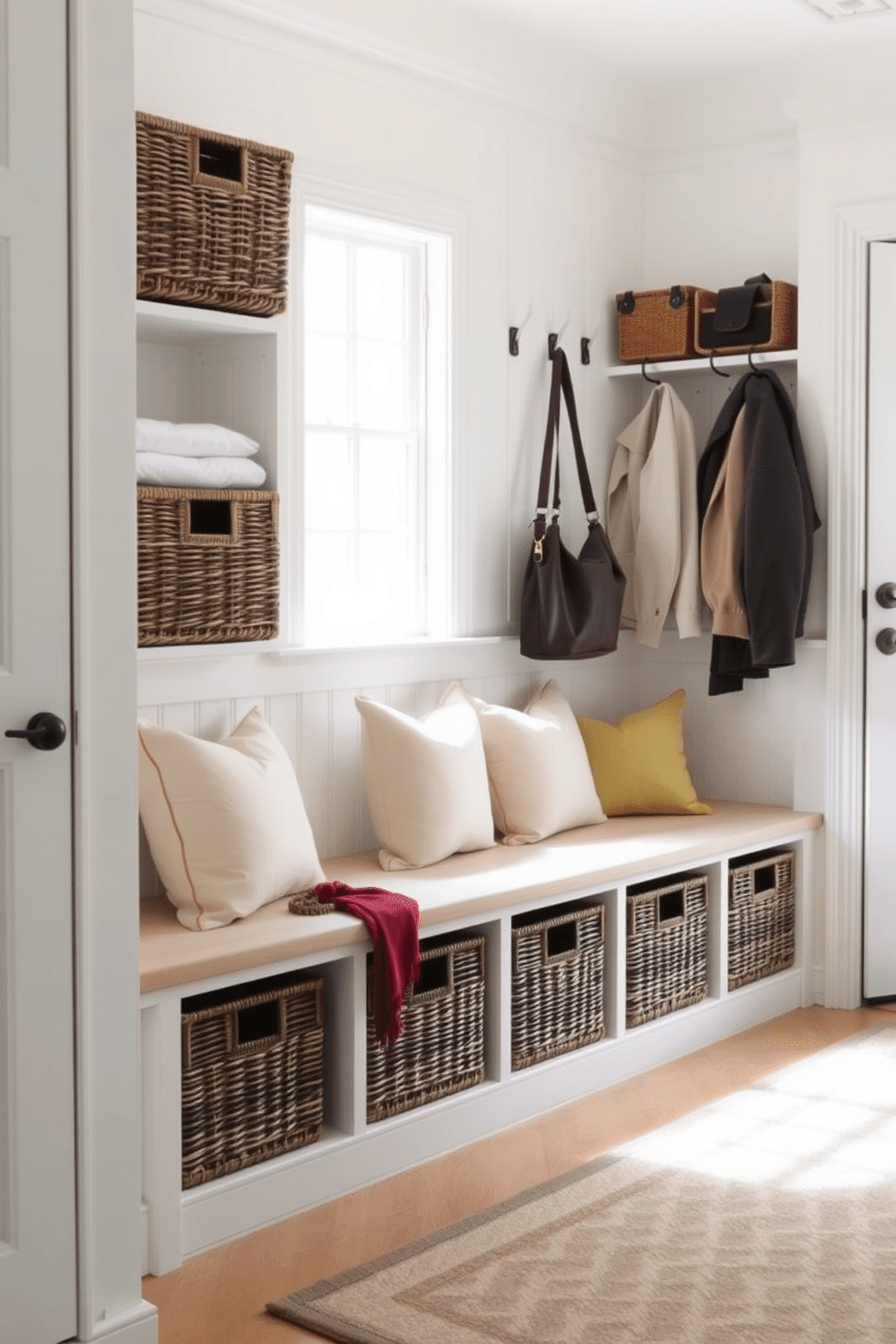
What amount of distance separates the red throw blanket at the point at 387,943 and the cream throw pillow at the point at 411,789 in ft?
1.46

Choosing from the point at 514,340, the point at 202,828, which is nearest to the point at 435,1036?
the point at 202,828

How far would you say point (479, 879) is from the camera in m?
3.55

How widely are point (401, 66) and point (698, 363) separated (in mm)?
1230

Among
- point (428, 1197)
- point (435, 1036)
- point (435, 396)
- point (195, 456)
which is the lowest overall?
point (428, 1197)

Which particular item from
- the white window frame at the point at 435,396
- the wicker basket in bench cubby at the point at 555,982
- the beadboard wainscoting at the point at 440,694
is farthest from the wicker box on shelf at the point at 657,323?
the wicker basket in bench cubby at the point at 555,982

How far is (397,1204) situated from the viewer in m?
3.09

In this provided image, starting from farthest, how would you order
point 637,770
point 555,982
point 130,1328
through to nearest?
point 637,770 → point 555,982 → point 130,1328

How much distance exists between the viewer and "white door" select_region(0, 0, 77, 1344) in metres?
2.28

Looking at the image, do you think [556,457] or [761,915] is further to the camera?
[556,457]

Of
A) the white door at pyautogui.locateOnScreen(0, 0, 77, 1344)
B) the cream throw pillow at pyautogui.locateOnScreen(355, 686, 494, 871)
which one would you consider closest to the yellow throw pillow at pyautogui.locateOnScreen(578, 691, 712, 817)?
the cream throw pillow at pyautogui.locateOnScreen(355, 686, 494, 871)

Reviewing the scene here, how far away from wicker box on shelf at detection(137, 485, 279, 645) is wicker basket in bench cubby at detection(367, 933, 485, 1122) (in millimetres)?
772

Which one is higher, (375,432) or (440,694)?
(375,432)

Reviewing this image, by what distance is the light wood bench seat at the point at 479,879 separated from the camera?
2.91 meters

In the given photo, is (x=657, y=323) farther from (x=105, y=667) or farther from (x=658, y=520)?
(x=105, y=667)
